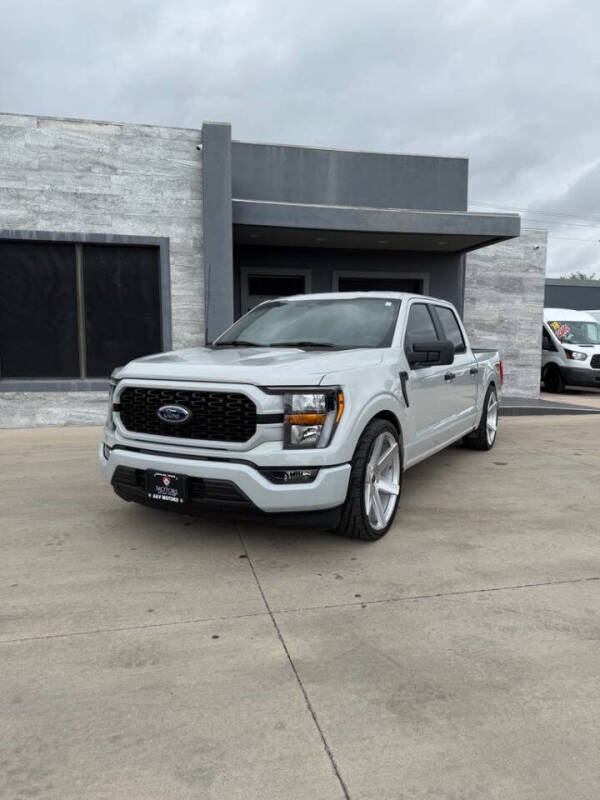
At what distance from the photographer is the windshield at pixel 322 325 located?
4.83 meters

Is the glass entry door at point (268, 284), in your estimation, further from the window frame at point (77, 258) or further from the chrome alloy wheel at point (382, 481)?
the chrome alloy wheel at point (382, 481)

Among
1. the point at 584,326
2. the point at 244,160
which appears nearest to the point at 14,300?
the point at 244,160

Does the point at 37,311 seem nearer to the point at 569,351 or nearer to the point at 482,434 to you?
the point at 482,434

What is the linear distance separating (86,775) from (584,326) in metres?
17.8

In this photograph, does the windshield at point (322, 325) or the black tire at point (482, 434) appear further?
the black tire at point (482, 434)

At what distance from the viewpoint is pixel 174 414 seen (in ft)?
12.8

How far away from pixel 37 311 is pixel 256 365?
7079 mm

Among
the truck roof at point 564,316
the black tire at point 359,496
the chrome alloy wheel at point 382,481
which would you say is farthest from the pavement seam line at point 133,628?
the truck roof at point 564,316

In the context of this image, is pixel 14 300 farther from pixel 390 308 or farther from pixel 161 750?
pixel 161 750

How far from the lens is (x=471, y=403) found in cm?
670

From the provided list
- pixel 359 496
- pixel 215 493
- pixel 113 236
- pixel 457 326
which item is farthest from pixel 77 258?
pixel 359 496

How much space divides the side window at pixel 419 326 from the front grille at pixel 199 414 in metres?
1.74

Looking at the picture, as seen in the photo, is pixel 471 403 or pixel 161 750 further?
pixel 471 403

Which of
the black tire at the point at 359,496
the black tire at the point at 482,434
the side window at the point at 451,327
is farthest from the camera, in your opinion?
the black tire at the point at 482,434
